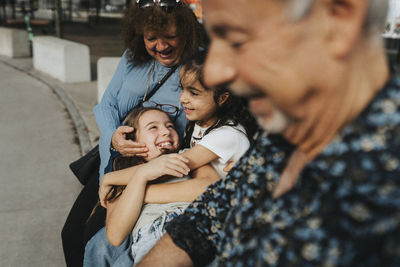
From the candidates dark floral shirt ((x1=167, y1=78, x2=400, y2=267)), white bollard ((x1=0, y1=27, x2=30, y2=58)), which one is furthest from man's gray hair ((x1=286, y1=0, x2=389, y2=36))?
white bollard ((x1=0, y1=27, x2=30, y2=58))

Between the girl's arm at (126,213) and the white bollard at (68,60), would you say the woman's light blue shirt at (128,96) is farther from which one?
the white bollard at (68,60)

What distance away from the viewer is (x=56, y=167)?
4410 millimetres

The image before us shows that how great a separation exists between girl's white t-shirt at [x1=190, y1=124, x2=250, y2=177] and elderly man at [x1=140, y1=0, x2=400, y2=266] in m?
1.10

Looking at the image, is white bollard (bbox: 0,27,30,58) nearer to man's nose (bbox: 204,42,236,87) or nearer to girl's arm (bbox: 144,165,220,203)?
girl's arm (bbox: 144,165,220,203)

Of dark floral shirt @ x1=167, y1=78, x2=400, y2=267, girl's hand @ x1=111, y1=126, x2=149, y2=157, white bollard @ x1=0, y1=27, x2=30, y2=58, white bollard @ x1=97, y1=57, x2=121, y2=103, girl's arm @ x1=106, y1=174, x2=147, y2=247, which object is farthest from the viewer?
white bollard @ x1=0, y1=27, x2=30, y2=58

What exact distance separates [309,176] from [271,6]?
0.37 metres

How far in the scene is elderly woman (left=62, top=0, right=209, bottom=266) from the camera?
7.83 ft

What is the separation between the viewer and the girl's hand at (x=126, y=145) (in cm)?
224

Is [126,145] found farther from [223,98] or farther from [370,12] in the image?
[370,12]

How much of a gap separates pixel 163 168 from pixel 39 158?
3.30 metres

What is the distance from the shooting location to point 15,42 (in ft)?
35.1

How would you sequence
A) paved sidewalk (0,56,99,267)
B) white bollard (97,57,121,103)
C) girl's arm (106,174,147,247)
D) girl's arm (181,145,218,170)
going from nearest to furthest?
girl's arm (106,174,147,247) → girl's arm (181,145,218,170) → paved sidewalk (0,56,99,267) → white bollard (97,57,121,103)

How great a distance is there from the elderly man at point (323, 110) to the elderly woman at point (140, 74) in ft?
4.98

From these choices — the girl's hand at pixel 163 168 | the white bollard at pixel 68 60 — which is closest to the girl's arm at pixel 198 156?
the girl's hand at pixel 163 168
